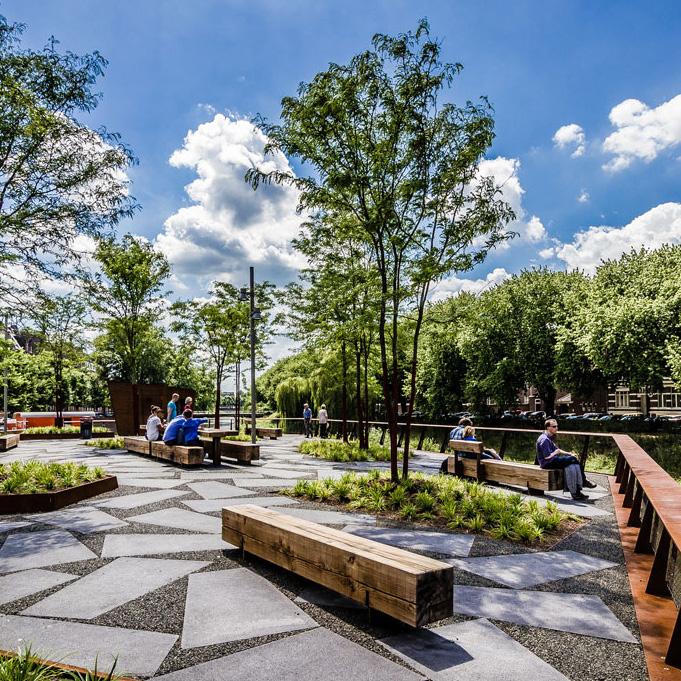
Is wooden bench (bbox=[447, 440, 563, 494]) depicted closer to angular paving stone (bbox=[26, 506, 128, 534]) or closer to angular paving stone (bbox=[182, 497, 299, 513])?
angular paving stone (bbox=[182, 497, 299, 513])

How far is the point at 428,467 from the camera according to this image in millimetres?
13125

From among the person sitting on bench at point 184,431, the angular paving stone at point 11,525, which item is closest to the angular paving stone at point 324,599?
the angular paving stone at point 11,525

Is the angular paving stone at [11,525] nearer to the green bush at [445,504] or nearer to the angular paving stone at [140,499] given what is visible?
the angular paving stone at [140,499]

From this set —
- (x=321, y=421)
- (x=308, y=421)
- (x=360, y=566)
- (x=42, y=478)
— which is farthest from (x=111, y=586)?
(x=308, y=421)

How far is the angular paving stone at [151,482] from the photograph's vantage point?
9.10 m

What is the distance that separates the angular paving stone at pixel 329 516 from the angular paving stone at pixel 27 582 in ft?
9.36

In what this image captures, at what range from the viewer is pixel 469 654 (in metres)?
3.17

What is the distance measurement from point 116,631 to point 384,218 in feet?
20.8

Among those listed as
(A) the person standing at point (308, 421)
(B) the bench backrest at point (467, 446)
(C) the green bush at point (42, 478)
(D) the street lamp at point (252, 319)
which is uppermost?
(D) the street lamp at point (252, 319)

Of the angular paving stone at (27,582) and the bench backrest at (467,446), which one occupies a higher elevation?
the bench backrest at (467,446)

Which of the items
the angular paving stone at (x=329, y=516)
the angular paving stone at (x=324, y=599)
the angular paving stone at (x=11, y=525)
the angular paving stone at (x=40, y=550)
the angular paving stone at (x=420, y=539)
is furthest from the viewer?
the angular paving stone at (x=329, y=516)

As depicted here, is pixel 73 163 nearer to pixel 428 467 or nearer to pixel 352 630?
pixel 352 630

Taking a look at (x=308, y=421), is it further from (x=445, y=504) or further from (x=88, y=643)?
(x=88, y=643)

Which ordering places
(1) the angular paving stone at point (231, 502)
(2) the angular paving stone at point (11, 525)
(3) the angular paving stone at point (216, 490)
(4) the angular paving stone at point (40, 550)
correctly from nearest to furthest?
(4) the angular paving stone at point (40, 550), (2) the angular paving stone at point (11, 525), (1) the angular paving stone at point (231, 502), (3) the angular paving stone at point (216, 490)
